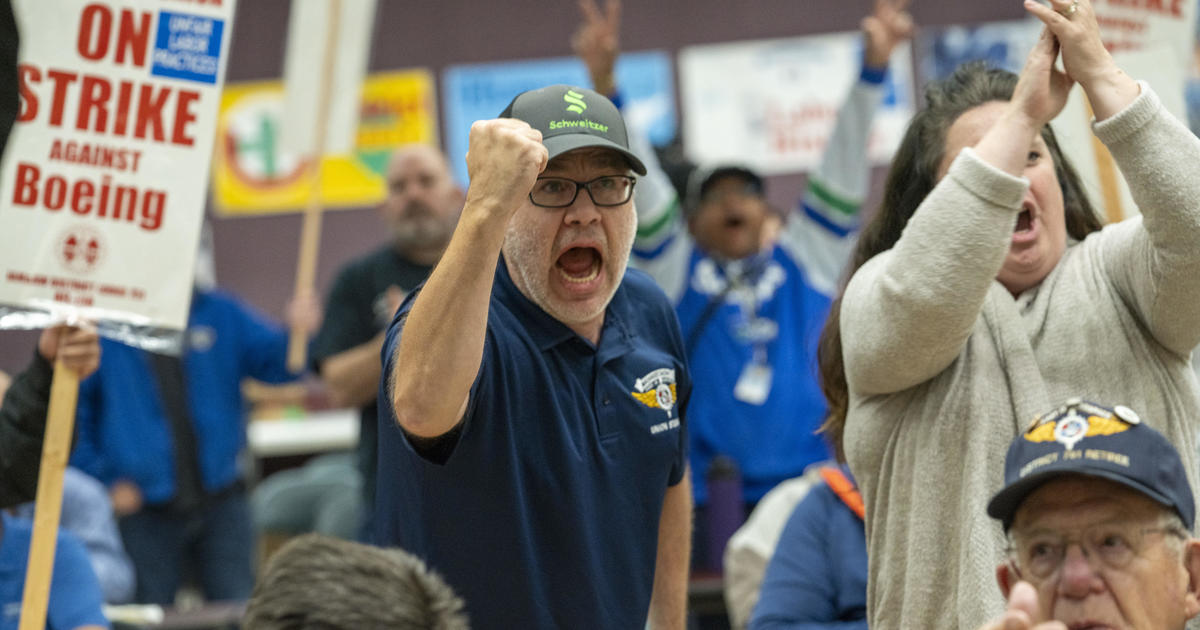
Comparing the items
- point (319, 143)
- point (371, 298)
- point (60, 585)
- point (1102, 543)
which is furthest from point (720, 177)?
point (1102, 543)

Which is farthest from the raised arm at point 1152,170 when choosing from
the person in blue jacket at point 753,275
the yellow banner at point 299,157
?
the yellow banner at point 299,157

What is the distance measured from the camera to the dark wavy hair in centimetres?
225

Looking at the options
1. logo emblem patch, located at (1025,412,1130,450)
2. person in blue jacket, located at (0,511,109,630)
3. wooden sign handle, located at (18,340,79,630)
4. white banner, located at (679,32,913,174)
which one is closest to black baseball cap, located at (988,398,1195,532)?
logo emblem patch, located at (1025,412,1130,450)

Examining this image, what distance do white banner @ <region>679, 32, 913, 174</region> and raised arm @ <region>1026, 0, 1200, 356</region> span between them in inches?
308

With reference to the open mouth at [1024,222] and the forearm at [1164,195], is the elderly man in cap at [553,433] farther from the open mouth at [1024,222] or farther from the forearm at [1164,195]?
the forearm at [1164,195]

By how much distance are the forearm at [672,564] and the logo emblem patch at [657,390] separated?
0.28 m

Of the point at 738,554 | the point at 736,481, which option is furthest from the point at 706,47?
the point at 738,554

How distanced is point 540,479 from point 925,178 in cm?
75

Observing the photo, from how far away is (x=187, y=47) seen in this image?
114 inches

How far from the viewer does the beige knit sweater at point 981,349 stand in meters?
1.92

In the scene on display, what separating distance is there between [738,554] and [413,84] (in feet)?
22.8

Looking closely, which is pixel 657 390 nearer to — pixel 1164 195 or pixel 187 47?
pixel 1164 195

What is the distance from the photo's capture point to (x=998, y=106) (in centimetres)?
222

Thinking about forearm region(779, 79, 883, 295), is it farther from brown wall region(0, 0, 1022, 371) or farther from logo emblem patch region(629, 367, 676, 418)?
brown wall region(0, 0, 1022, 371)
